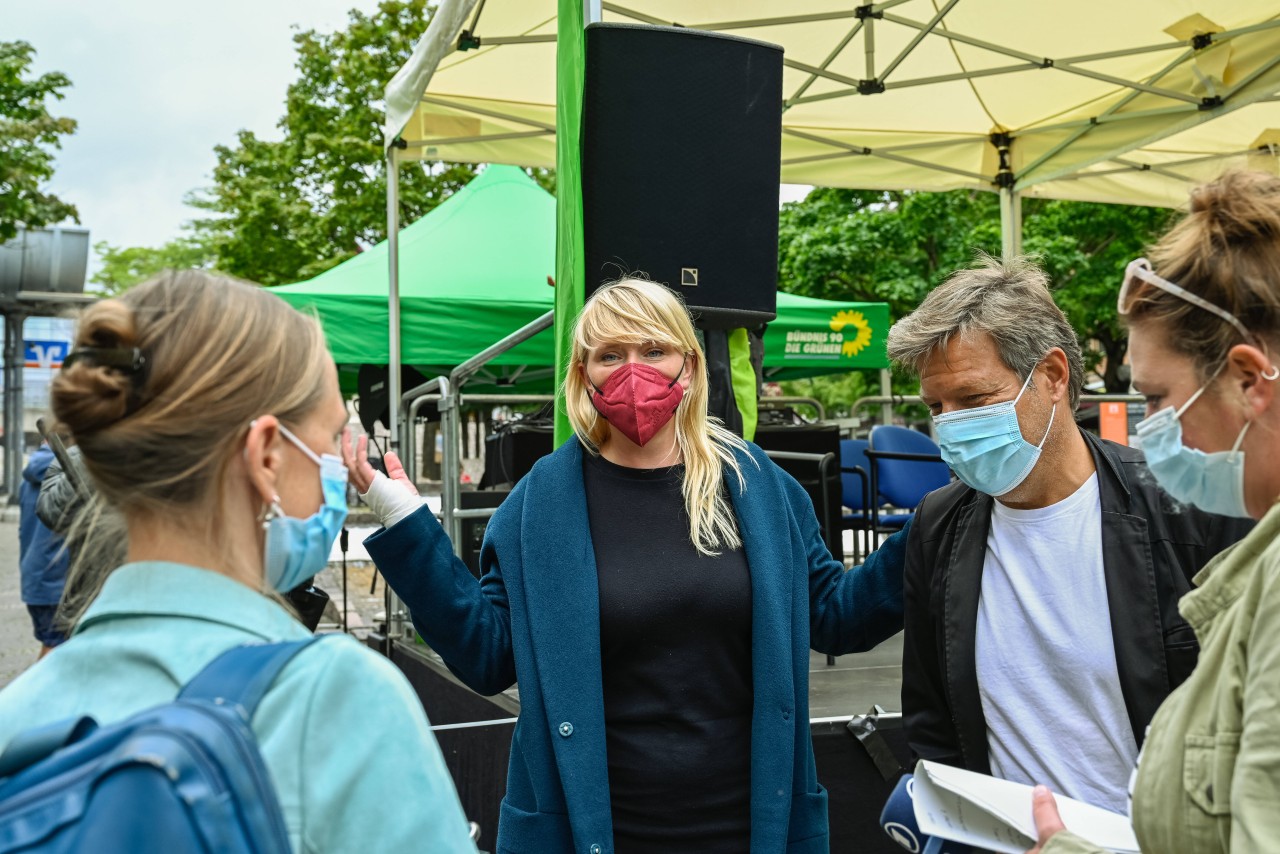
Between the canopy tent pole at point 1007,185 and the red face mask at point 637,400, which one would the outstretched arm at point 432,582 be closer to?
the red face mask at point 637,400

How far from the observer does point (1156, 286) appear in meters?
1.41

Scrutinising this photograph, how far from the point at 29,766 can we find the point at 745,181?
8.72ft

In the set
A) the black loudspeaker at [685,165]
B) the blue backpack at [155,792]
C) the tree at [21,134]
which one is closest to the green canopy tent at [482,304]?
the black loudspeaker at [685,165]

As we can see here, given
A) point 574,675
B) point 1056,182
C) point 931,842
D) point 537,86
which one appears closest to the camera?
point 931,842

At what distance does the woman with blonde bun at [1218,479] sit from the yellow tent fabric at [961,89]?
15.1ft

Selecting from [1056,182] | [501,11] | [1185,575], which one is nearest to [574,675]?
[1185,575]

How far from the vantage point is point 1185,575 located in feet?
6.62

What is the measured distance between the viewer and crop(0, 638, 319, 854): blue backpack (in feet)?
2.89

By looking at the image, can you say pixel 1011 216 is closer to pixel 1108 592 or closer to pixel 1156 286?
pixel 1108 592

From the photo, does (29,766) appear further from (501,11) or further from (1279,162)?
(501,11)

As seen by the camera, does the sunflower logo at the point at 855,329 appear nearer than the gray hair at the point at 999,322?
No

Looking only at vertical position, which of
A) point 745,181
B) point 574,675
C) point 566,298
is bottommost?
point 574,675

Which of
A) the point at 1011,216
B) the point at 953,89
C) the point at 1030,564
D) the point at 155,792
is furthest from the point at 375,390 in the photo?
the point at 155,792

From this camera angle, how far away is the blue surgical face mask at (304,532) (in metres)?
1.22
